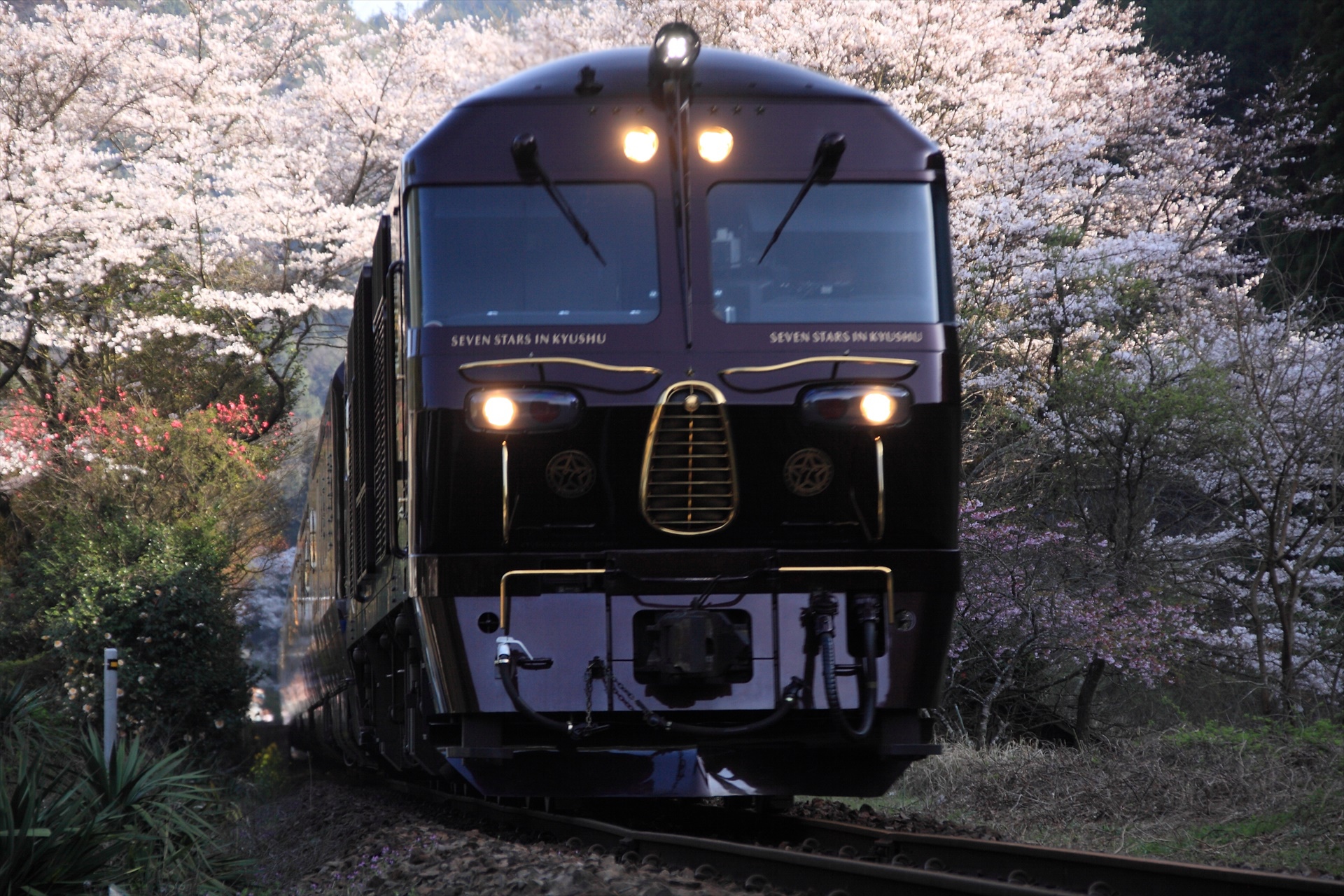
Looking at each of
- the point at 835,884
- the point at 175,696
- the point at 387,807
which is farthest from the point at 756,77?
the point at 175,696

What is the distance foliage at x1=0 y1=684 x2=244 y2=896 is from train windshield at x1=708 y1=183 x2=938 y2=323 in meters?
3.90

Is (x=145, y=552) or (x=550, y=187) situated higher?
(x=550, y=187)

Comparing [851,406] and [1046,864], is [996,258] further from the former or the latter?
[1046,864]

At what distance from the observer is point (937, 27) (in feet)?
65.7

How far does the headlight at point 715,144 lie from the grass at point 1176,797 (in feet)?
12.7

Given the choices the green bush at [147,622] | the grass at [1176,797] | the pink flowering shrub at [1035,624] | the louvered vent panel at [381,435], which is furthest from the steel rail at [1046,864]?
the green bush at [147,622]

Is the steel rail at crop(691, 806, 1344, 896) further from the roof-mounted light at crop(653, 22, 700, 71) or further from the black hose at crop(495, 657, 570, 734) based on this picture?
the roof-mounted light at crop(653, 22, 700, 71)

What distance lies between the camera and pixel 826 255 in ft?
19.9

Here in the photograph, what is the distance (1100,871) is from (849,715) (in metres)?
1.26

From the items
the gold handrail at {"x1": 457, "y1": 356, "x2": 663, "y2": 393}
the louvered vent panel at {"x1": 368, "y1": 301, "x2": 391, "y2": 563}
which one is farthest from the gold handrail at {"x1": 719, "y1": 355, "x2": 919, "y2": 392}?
the louvered vent panel at {"x1": 368, "y1": 301, "x2": 391, "y2": 563}

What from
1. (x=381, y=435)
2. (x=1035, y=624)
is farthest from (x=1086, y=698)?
(x=381, y=435)

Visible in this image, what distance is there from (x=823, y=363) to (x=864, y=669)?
1.35 metres

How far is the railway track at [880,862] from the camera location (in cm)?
463

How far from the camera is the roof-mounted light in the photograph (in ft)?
19.6
